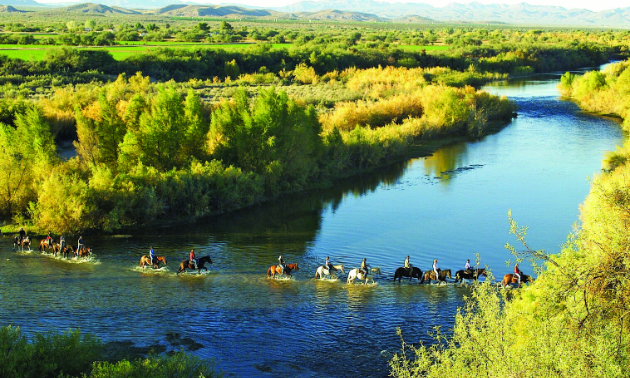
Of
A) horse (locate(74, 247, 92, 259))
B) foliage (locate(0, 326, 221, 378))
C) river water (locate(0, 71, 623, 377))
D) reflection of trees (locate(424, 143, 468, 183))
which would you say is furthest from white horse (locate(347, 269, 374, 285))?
reflection of trees (locate(424, 143, 468, 183))

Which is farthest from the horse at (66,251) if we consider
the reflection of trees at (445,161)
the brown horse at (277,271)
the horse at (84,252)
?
the reflection of trees at (445,161)

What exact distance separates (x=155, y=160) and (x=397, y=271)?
2389cm

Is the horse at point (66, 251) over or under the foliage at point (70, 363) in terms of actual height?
under

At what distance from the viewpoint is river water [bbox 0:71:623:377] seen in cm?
2362

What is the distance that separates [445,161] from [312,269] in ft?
108

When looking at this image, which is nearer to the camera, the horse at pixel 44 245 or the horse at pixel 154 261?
the horse at pixel 154 261

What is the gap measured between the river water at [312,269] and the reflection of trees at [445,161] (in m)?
0.47

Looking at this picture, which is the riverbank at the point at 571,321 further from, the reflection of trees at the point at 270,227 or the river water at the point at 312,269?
the reflection of trees at the point at 270,227

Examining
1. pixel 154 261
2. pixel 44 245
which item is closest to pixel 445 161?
pixel 154 261

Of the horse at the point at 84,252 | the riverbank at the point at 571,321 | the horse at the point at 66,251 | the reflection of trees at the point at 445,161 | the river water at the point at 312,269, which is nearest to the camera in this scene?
the riverbank at the point at 571,321

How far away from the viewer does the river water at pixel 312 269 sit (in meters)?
23.6

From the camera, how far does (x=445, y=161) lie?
61.5m

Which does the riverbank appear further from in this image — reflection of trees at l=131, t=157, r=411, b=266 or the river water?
reflection of trees at l=131, t=157, r=411, b=266

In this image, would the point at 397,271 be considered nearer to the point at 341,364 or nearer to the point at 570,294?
the point at 341,364
